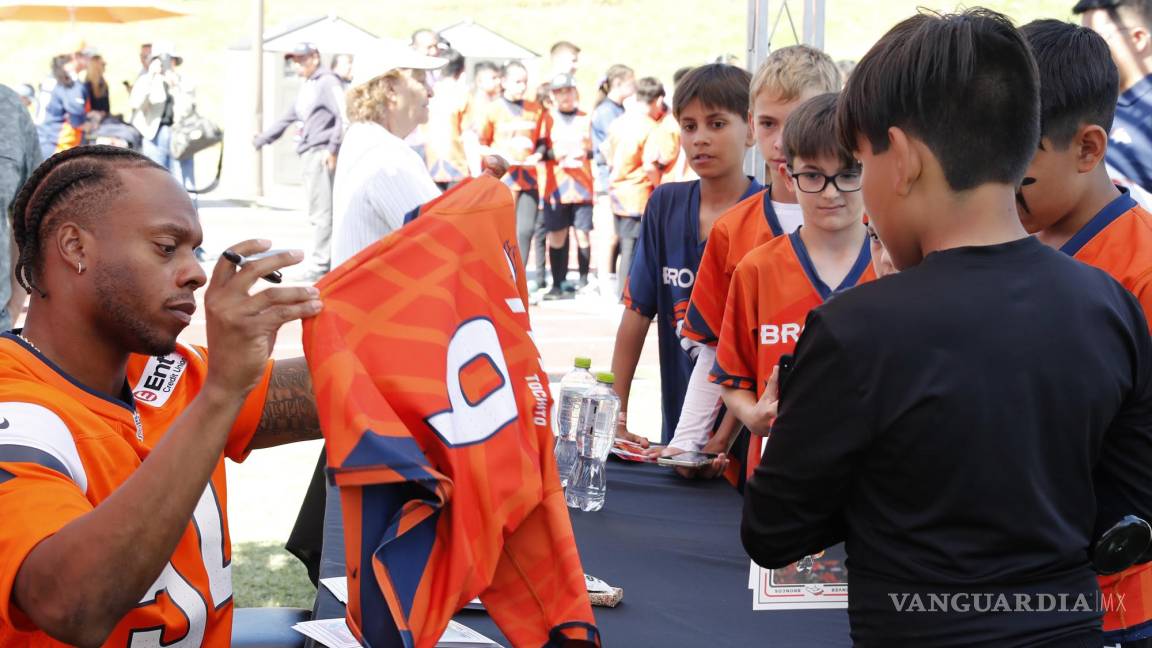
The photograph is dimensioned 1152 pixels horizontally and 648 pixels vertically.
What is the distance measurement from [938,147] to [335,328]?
921 millimetres

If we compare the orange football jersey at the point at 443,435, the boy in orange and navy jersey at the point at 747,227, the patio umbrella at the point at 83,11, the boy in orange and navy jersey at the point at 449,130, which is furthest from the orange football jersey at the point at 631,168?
the orange football jersey at the point at 443,435

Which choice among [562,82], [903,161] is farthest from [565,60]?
[903,161]

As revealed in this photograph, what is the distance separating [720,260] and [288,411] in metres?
1.59

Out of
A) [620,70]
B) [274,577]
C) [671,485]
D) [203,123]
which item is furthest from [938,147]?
[203,123]

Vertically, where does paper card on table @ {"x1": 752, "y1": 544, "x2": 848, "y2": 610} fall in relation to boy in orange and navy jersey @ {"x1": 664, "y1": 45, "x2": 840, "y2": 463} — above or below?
below

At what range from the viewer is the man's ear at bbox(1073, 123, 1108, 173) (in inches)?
85.1

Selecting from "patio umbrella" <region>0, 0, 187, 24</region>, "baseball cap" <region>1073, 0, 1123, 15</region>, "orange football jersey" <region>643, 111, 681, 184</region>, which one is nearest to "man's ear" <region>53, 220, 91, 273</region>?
"baseball cap" <region>1073, 0, 1123, 15</region>

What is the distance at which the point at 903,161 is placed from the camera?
1.60 m

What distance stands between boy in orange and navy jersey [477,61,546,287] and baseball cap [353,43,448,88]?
685 centimetres

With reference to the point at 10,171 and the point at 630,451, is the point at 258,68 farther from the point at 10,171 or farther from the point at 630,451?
the point at 630,451

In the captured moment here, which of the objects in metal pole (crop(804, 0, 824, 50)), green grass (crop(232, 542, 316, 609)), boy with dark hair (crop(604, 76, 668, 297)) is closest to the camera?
green grass (crop(232, 542, 316, 609))

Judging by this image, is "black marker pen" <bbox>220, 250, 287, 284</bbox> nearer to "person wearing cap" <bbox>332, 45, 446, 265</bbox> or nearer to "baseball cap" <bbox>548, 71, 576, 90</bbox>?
"person wearing cap" <bbox>332, 45, 446, 265</bbox>

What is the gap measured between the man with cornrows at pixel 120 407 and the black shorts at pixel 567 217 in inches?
407

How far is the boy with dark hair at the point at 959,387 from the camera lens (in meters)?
1.53
